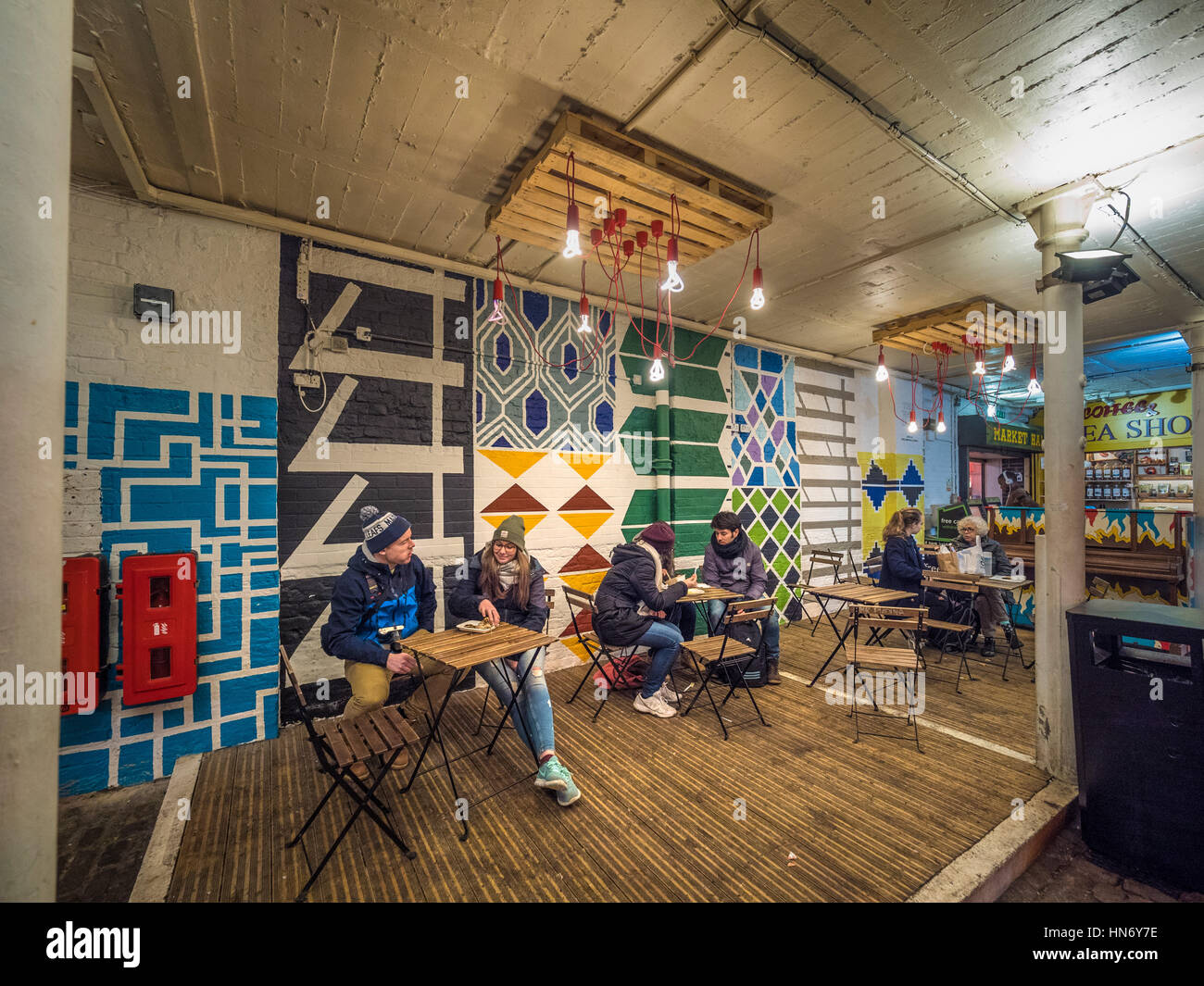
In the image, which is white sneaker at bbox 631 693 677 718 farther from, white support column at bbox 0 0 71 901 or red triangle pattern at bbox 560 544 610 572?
white support column at bbox 0 0 71 901

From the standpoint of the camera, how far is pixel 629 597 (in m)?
3.91

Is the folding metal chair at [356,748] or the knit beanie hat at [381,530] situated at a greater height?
the knit beanie hat at [381,530]

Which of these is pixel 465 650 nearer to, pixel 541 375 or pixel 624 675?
pixel 624 675

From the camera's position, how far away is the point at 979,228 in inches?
149

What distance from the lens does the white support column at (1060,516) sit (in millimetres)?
3012

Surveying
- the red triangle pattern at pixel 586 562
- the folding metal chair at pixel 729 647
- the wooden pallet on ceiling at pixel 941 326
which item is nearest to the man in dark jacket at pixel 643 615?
the folding metal chair at pixel 729 647

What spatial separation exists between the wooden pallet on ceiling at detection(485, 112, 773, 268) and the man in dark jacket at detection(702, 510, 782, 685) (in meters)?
2.36

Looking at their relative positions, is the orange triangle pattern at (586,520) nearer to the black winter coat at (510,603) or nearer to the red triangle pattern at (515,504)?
the red triangle pattern at (515,504)

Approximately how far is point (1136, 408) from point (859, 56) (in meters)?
12.1

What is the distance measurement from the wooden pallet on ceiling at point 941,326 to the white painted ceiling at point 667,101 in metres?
1.36

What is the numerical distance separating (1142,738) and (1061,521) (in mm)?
1207

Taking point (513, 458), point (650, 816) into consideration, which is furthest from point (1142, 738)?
point (513, 458)

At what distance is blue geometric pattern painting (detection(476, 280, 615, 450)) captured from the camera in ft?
14.6
